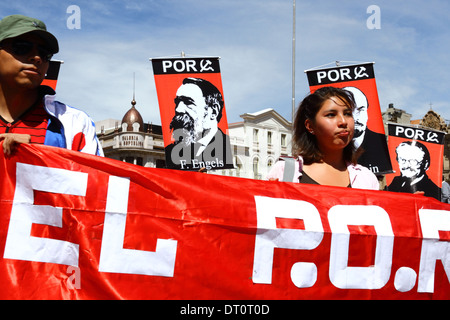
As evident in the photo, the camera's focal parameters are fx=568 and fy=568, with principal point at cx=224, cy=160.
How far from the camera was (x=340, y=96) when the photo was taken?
375 cm

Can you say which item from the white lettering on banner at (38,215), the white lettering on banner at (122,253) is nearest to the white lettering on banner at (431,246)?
the white lettering on banner at (122,253)

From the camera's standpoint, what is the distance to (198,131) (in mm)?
10133

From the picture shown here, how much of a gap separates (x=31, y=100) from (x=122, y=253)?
3.28ft

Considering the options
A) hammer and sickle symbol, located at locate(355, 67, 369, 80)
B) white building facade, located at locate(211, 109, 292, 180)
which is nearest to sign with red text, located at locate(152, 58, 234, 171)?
hammer and sickle symbol, located at locate(355, 67, 369, 80)

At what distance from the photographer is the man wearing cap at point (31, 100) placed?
9.57 ft

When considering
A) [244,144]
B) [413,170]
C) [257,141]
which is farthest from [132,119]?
[413,170]

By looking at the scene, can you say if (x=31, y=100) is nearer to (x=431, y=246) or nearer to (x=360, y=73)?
(x=431, y=246)

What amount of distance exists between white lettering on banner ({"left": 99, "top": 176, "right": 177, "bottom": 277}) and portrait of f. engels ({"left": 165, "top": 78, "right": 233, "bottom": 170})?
263 inches

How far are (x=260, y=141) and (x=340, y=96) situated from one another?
163 ft

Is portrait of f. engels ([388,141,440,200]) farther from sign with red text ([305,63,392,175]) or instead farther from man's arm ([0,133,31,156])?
man's arm ([0,133,31,156])

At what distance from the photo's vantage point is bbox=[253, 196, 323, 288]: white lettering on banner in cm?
313

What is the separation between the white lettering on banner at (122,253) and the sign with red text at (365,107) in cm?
741
